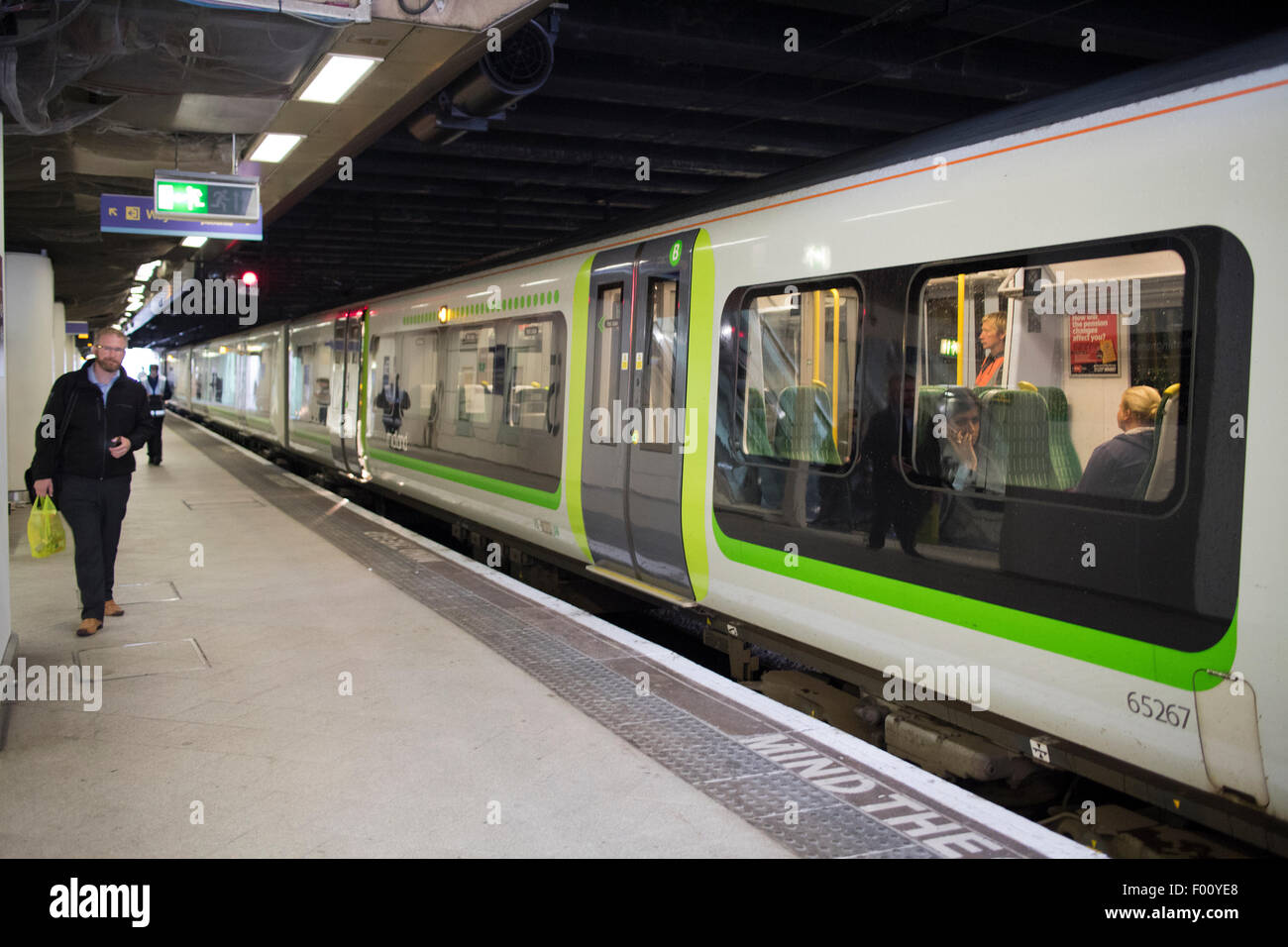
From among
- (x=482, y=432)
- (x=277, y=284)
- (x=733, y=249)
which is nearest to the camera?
(x=733, y=249)

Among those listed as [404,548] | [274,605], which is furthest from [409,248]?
[274,605]

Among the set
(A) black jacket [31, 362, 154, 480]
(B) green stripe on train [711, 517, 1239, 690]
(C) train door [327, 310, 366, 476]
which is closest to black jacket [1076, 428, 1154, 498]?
(B) green stripe on train [711, 517, 1239, 690]

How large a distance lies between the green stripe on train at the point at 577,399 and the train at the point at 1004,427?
0.28 meters

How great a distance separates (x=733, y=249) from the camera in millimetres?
5879

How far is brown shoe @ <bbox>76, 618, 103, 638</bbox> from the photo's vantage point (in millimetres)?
5887

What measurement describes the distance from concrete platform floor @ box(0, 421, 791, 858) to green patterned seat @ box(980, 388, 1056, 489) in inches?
68.5

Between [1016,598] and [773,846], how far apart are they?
144cm

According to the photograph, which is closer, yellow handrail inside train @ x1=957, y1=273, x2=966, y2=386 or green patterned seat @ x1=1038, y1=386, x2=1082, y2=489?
green patterned seat @ x1=1038, y1=386, x2=1082, y2=489

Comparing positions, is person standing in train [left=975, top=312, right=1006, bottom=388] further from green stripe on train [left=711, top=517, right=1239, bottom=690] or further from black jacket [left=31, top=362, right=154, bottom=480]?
black jacket [left=31, top=362, right=154, bottom=480]

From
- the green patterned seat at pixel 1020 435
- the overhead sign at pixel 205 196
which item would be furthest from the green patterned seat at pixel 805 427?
the overhead sign at pixel 205 196
